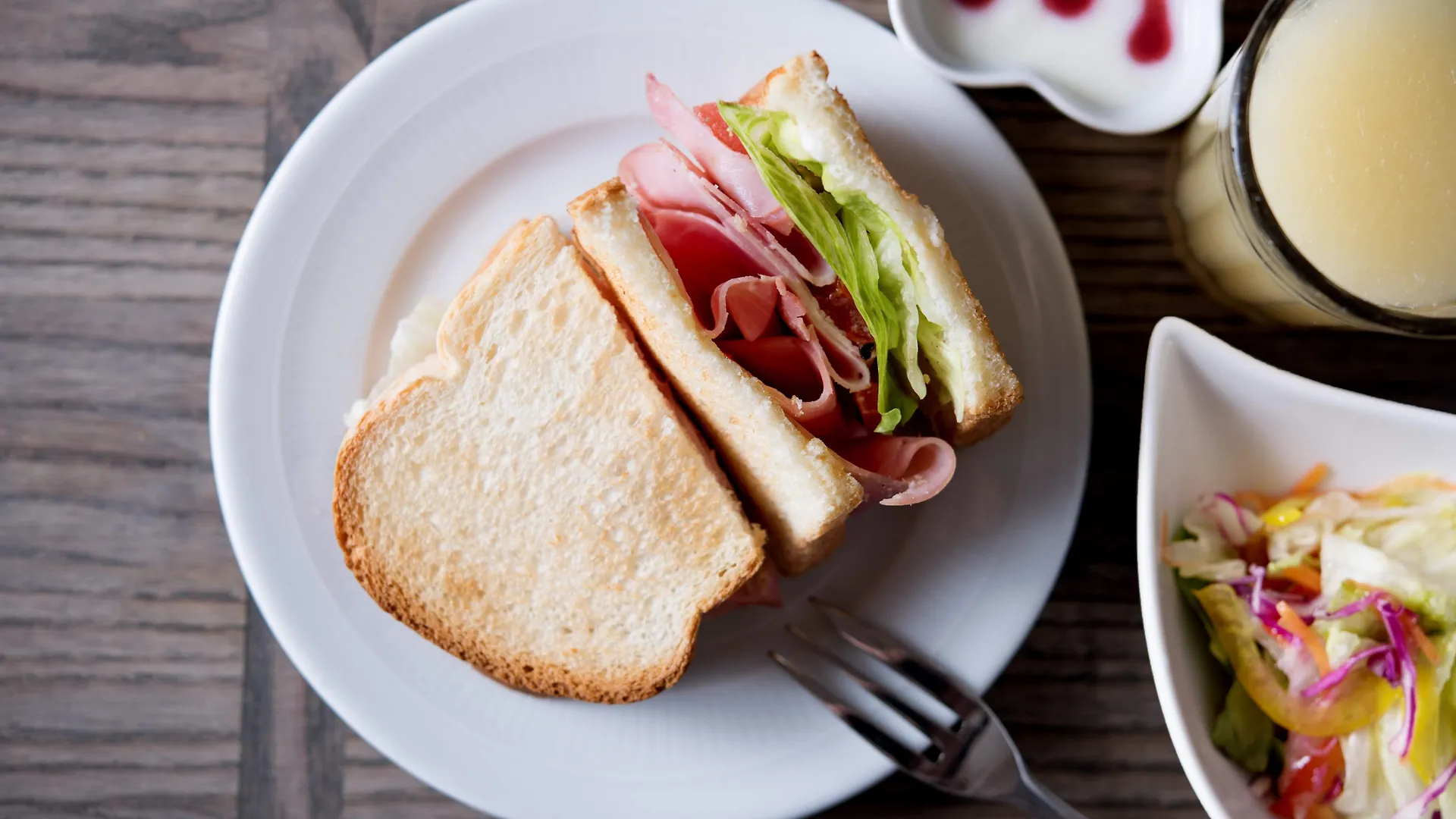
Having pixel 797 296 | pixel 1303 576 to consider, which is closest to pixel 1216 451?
pixel 1303 576

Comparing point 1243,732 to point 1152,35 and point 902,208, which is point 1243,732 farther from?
point 1152,35

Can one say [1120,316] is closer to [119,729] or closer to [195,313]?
[195,313]

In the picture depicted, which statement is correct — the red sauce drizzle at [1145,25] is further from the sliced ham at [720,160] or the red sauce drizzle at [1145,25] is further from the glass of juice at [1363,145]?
the sliced ham at [720,160]

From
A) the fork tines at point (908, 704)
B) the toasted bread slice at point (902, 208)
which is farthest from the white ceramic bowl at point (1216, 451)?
the fork tines at point (908, 704)

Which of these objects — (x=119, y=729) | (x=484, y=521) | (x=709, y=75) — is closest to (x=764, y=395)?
(x=484, y=521)

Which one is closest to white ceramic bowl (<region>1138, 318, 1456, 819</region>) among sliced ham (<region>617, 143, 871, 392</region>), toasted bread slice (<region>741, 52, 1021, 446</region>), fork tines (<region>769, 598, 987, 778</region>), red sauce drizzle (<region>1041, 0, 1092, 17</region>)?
toasted bread slice (<region>741, 52, 1021, 446</region>)

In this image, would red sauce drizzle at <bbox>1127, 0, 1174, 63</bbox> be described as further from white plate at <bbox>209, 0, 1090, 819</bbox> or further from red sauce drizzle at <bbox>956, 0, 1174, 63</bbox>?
white plate at <bbox>209, 0, 1090, 819</bbox>
